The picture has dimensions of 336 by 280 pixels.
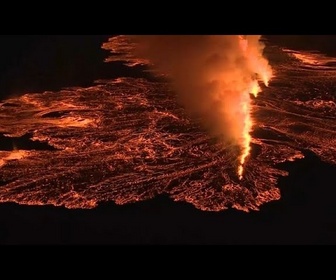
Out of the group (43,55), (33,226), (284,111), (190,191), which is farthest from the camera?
(43,55)

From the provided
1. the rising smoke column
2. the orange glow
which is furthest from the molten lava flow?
the orange glow

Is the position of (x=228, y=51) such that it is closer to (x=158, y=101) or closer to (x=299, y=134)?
(x=158, y=101)

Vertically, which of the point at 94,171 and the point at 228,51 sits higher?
the point at 228,51

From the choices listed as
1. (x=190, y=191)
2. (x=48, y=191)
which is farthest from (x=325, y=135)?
(x=48, y=191)

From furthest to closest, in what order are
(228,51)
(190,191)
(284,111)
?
(228,51) < (284,111) < (190,191)

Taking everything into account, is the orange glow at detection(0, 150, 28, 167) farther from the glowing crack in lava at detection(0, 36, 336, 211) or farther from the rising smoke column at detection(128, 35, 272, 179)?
the rising smoke column at detection(128, 35, 272, 179)

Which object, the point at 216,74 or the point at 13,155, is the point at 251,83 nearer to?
the point at 216,74

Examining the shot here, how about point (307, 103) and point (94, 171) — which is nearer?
point (94, 171)
